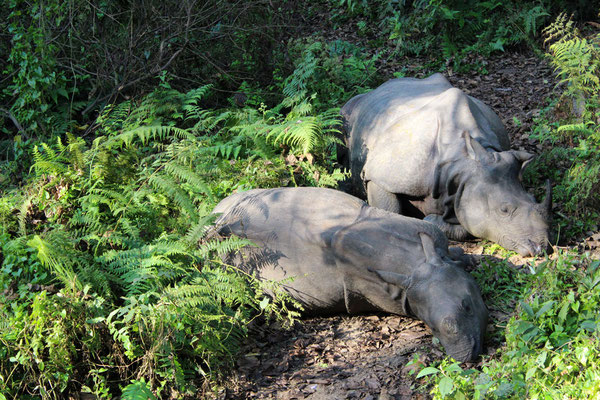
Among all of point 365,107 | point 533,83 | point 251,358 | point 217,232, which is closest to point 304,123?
point 365,107

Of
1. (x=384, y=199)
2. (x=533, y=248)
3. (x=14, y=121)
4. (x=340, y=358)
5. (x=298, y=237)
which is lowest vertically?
(x=340, y=358)

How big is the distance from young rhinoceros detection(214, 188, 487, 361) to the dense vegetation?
0.90 feet

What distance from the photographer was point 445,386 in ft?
14.6

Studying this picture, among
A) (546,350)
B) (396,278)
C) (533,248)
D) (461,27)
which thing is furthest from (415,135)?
(461,27)

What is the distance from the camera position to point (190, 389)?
505 centimetres

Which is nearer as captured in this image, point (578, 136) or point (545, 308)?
point (545, 308)

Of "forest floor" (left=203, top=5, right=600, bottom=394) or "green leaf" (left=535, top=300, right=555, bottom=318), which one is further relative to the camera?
"forest floor" (left=203, top=5, right=600, bottom=394)

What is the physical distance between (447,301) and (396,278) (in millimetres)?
526

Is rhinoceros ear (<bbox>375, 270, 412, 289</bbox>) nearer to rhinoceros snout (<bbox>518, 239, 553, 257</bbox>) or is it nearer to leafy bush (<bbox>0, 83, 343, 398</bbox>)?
leafy bush (<bbox>0, 83, 343, 398</bbox>)

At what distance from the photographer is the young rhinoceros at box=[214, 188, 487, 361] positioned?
5496mm

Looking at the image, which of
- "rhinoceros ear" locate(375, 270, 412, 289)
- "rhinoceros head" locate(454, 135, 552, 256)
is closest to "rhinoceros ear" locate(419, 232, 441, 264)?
"rhinoceros ear" locate(375, 270, 412, 289)

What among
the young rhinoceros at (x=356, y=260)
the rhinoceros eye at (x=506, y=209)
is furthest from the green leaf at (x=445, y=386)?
the rhinoceros eye at (x=506, y=209)

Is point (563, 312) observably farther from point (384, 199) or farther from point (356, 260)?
point (384, 199)

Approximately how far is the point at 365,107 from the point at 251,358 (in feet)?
14.1
